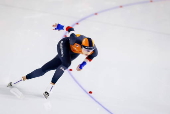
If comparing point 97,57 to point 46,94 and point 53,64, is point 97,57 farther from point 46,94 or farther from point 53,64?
point 46,94

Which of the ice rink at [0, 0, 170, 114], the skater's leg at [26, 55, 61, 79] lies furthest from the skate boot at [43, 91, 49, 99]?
the skater's leg at [26, 55, 61, 79]

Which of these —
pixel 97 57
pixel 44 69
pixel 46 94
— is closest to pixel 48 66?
pixel 44 69

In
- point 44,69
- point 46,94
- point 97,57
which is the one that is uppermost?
point 44,69

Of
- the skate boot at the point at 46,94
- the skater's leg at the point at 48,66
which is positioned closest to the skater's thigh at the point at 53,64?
the skater's leg at the point at 48,66

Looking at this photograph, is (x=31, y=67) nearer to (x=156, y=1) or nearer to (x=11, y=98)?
(x=11, y=98)

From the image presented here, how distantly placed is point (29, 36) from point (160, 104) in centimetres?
293

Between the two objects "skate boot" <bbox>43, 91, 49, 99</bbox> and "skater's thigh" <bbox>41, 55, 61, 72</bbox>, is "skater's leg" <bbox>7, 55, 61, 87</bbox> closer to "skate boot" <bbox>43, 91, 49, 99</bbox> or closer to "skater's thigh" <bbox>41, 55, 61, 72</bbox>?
"skater's thigh" <bbox>41, 55, 61, 72</bbox>

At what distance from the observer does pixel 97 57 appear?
16.5 feet

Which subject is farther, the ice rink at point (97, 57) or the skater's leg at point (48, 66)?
the ice rink at point (97, 57)

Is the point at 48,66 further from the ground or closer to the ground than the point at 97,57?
further from the ground

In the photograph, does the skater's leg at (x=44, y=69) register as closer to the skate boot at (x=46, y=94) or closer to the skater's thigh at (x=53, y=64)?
the skater's thigh at (x=53, y=64)

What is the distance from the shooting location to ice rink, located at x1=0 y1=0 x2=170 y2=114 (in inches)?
158

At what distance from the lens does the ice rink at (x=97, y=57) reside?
401 centimetres

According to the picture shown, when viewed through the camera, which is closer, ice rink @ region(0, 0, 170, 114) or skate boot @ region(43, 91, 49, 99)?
skate boot @ region(43, 91, 49, 99)
